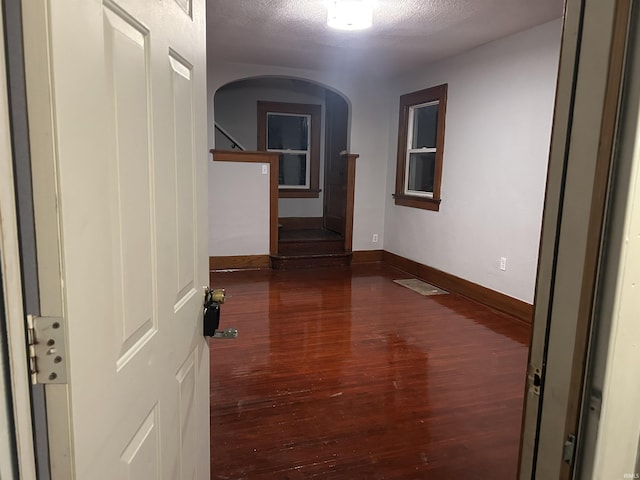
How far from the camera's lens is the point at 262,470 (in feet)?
6.15

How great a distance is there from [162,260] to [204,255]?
333 mm

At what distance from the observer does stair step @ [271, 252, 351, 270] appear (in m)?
5.52

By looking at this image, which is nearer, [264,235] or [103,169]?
[103,169]

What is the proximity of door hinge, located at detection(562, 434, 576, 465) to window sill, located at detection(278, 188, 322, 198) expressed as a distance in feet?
21.1

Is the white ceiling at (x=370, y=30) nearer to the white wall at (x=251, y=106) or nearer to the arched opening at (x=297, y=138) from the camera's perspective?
the arched opening at (x=297, y=138)

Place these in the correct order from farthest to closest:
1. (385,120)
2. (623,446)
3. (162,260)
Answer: (385,120) → (162,260) → (623,446)

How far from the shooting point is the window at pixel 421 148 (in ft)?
15.9

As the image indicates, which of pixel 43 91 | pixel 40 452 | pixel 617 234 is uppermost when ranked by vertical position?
pixel 43 91

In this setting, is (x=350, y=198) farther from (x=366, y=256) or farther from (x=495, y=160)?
(x=495, y=160)

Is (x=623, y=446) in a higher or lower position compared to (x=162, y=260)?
lower

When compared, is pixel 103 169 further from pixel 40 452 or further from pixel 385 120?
pixel 385 120

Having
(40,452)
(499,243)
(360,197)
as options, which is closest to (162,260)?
(40,452)

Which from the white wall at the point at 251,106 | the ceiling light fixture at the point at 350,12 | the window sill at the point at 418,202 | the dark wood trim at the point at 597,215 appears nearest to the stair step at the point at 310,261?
the window sill at the point at 418,202

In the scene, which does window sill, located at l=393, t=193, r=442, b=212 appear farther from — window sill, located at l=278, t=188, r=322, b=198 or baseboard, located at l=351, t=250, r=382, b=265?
window sill, located at l=278, t=188, r=322, b=198
